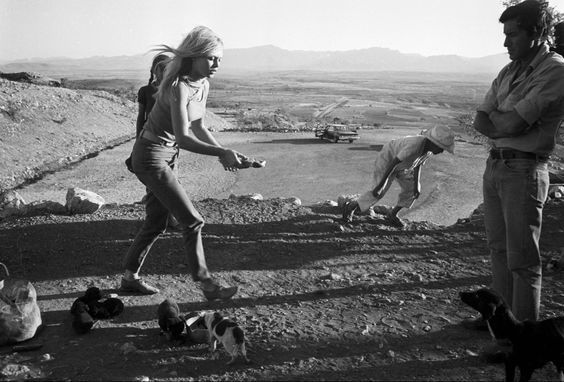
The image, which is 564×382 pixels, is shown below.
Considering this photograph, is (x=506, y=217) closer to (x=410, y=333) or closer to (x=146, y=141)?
(x=410, y=333)

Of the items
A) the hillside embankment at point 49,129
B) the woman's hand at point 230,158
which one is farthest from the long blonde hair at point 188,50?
the hillside embankment at point 49,129

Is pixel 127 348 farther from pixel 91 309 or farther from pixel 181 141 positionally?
pixel 181 141

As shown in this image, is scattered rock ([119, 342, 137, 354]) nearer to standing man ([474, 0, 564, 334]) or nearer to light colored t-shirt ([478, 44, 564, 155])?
standing man ([474, 0, 564, 334])

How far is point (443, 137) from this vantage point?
19.7 feet

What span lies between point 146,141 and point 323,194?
8.75 metres

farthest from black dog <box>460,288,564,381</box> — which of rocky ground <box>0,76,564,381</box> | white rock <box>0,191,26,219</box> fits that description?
white rock <box>0,191,26,219</box>

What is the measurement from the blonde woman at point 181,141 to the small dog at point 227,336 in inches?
23.8

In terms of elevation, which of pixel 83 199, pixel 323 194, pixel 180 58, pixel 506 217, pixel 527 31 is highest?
pixel 527 31

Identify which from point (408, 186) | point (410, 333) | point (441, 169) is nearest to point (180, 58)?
point (410, 333)

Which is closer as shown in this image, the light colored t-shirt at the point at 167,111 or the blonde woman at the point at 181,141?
the blonde woman at the point at 181,141

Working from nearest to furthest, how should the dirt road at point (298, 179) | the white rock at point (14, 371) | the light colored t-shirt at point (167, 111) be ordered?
the white rock at point (14, 371)
the light colored t-shirt at point (167, 111)
the dirt road at point (298, 179)

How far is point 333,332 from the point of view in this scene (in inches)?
147

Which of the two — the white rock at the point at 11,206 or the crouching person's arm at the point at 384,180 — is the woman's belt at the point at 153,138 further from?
the white rock at the point at 11,206

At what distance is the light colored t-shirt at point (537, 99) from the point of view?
10.1ft
